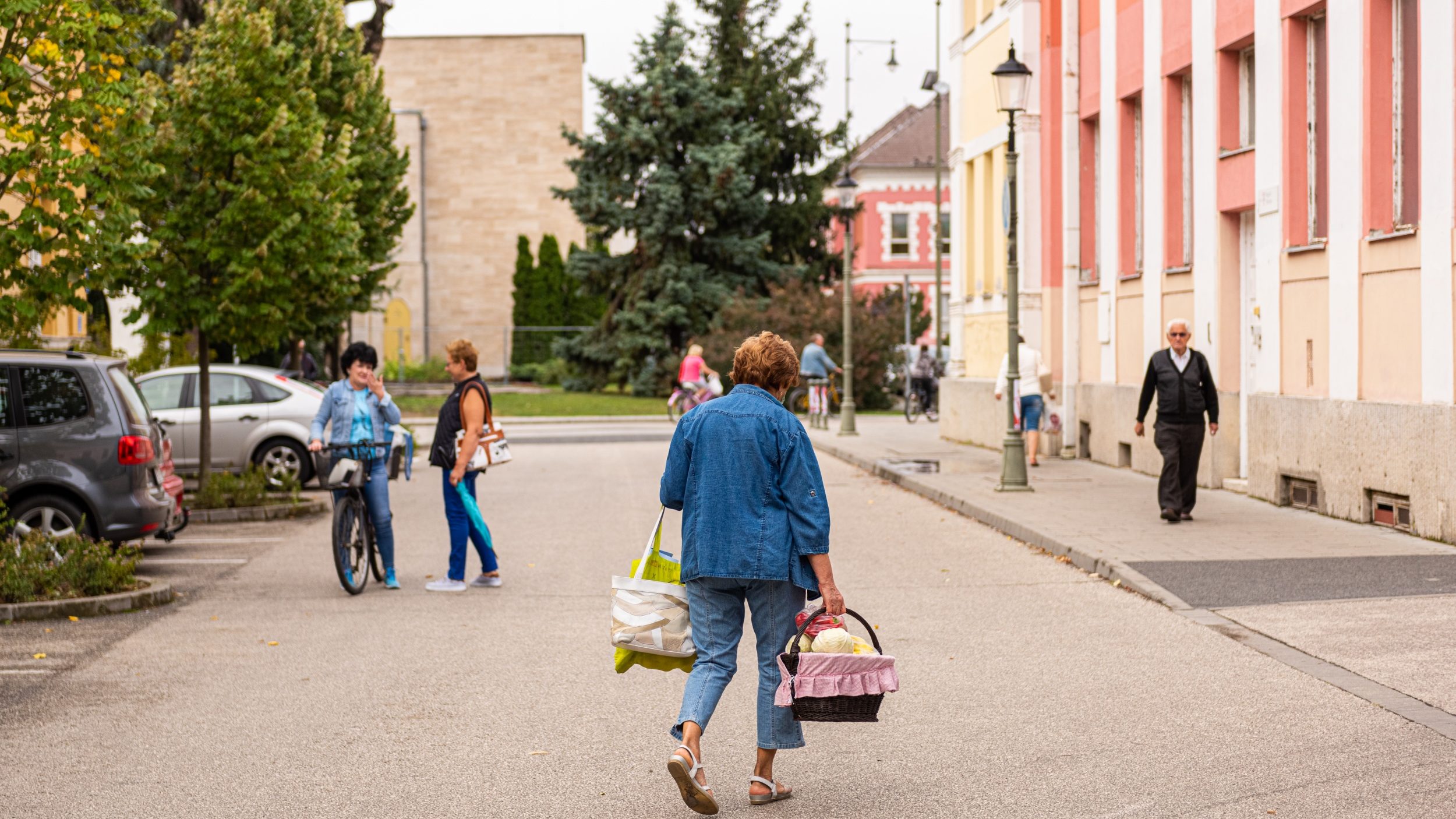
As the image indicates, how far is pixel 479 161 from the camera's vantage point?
66188mm

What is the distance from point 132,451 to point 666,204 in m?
36.5

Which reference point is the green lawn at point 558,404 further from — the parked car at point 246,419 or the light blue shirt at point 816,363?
the parked car at point 246,419

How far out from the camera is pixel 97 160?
13.0m

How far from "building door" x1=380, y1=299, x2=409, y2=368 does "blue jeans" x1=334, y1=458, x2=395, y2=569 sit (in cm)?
5033

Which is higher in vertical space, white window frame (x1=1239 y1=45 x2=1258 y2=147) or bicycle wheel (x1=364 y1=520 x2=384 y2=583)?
white window frame (x1=1239 y1=45 x2=1258 y2=147)

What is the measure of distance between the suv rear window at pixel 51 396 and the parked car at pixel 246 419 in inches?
287

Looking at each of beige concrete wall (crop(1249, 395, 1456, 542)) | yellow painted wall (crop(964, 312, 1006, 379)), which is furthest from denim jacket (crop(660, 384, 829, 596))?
yellow painted wall (crop(964, 312, 1006, 379))

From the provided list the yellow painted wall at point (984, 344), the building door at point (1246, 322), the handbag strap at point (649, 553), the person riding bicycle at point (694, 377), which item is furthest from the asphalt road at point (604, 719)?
the person riding bicycle at point (694, 377)

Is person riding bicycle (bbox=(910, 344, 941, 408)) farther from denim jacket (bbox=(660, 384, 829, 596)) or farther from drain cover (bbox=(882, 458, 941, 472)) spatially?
denim jacket (bbox=(660, 384, 829, 596))

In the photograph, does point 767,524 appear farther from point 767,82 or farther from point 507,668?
point 767,82

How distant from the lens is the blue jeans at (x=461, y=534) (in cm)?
1140

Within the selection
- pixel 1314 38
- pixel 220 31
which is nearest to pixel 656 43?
pixel 220 31

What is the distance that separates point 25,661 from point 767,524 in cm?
501

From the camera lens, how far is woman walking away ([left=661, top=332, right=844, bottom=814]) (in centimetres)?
570
